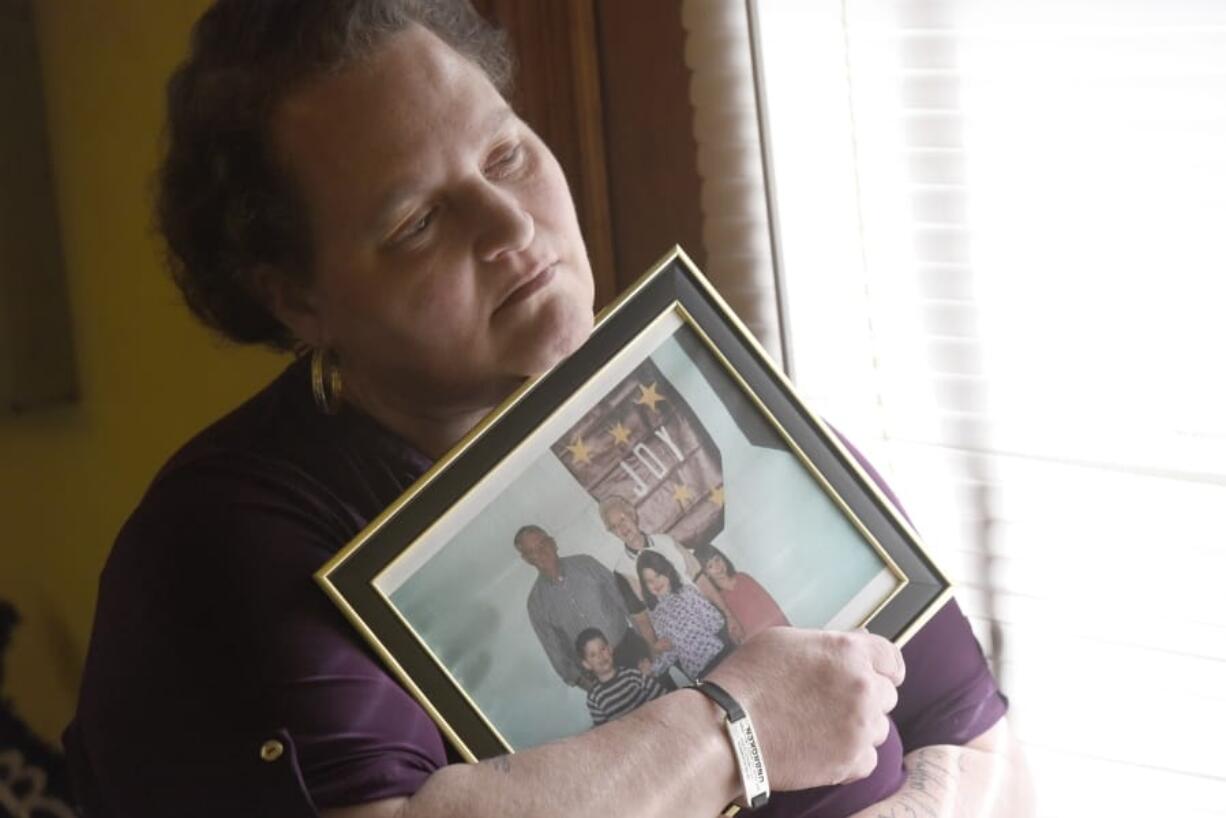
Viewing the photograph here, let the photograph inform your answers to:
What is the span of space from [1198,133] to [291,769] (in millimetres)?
936

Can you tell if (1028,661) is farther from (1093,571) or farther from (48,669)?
(48,669)

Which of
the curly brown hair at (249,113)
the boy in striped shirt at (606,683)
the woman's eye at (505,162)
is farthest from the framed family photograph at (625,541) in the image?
the curly brown hair at (249,113)

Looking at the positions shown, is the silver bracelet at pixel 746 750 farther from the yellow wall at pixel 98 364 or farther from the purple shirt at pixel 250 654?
the yellow wall at pixel 98 364

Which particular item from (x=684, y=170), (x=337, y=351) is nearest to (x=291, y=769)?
(x=337, y=351)

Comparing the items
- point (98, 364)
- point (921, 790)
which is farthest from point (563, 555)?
point (98, 364)

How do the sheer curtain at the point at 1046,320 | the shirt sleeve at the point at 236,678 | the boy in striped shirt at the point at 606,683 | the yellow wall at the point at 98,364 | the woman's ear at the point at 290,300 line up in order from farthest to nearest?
the yellow wall at the point at 98,364
the sheer curtain at the point at 1046,320
the woman's ear at the point at 290,300
the boy in striped shirt at the point at 606,683
the shirt sleeve at the point at 236,678

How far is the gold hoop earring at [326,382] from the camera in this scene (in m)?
1.31

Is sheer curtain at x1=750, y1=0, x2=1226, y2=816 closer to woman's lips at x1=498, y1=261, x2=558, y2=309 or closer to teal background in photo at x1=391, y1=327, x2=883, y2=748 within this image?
teal background in photo at x1=391, y1=327, x2=883, y2=748

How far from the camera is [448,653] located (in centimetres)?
116

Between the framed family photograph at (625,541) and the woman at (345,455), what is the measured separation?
3 centimetres

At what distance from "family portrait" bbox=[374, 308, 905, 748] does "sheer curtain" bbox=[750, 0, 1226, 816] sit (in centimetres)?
36

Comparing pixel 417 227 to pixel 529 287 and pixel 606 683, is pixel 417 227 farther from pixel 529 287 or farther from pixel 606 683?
pixel 606 683

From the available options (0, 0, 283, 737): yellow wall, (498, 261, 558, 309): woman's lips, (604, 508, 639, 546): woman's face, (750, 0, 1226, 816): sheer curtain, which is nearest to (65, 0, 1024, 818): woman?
(498, 261, 558, 309): woman's lips

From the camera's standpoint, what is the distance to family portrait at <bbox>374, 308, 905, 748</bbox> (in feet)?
3.84
